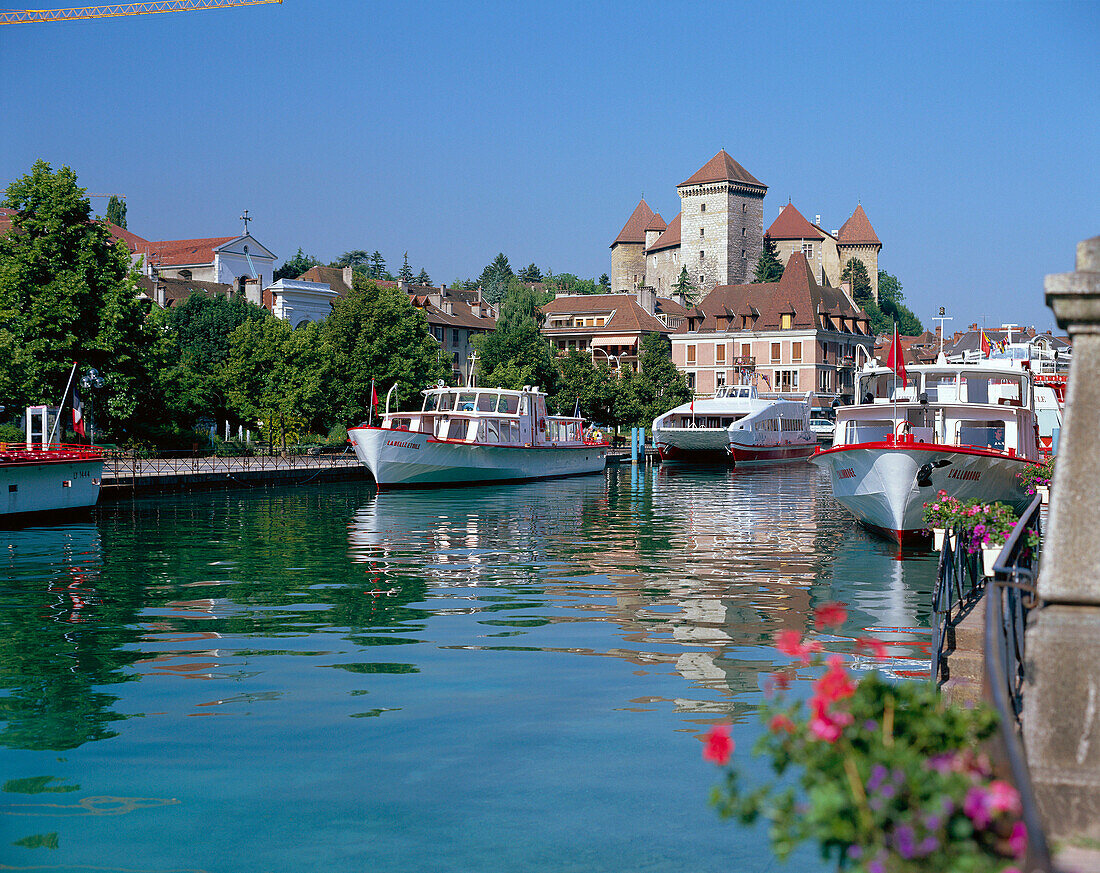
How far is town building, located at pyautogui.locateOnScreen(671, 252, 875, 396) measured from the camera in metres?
103

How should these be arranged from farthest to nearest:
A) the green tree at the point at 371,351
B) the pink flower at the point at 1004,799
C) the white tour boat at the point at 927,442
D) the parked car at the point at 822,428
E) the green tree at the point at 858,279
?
the green tree at the point at 858,279 < the parked car at the point at 822,428 < the green tree at the point at 371,351 < the white tour boat at the point at 927,442 < the pink flower at the point at 1004,799

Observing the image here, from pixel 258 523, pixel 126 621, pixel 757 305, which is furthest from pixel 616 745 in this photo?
pixel 757 305

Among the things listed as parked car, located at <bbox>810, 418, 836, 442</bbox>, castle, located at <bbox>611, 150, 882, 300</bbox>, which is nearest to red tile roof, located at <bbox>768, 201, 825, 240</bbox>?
castle, located at <bbox>611, 150, 882, 300</bbox>

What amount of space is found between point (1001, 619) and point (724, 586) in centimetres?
1451

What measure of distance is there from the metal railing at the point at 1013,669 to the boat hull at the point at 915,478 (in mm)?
17539

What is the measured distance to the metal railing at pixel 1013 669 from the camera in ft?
11.0

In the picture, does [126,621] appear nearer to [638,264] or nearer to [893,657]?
[893,657]

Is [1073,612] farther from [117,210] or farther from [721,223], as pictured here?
[721,223]

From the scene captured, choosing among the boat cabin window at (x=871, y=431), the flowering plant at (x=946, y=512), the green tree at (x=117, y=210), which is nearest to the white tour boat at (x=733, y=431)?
the boat cabin window at (x=871, y=431)

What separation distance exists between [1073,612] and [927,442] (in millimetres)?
24408

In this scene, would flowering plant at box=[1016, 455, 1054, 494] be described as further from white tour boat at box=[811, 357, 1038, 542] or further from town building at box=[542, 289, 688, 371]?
town building at box=[542, 289, 688, 371]

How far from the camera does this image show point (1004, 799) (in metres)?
3.33

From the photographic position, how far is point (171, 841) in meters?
8.04

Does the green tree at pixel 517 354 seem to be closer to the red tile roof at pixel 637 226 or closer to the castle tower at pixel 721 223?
the castle tower at pixel 721 223
